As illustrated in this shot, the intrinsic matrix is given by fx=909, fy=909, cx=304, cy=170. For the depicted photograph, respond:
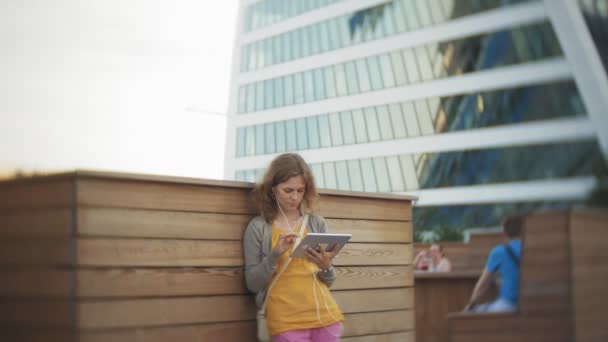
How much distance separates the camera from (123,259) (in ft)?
18.2

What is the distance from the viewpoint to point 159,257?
574cm

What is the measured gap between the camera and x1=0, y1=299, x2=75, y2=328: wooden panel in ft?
17.3

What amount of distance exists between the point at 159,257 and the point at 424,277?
596cm

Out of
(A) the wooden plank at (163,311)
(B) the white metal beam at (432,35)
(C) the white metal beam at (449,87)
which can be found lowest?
(A) the wooden plank at (163,311)

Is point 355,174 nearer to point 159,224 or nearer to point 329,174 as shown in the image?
point 329,174

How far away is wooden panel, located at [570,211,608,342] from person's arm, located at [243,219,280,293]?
1899 mm

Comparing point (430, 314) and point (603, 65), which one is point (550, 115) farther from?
point (430, 314)

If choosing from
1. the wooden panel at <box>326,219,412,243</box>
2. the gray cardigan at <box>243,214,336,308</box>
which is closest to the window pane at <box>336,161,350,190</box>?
the wooden panel at <box>326,219,412,243</box>

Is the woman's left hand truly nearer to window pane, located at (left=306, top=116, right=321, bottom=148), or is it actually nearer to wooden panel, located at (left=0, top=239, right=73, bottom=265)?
wooden panel, located at (left=0, top=239, right=73, bottom=265)

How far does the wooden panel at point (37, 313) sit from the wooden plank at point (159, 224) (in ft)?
1.50

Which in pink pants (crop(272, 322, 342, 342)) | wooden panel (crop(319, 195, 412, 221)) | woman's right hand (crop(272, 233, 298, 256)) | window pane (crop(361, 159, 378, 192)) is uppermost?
window pane (crop(361, 159, 378, 192))

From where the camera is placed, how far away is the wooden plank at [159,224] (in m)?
5.38

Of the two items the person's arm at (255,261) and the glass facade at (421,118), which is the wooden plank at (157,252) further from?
the glass facade at (421,118)

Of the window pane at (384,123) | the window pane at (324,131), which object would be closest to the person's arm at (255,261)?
the window pane at (384,123)
